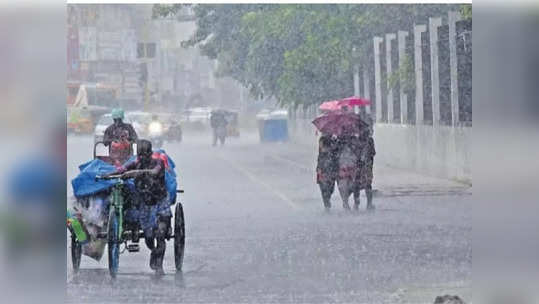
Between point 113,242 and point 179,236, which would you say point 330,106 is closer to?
→ point 179,236

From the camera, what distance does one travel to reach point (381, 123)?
14719mm

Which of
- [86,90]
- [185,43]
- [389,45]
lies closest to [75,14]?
[86,90]

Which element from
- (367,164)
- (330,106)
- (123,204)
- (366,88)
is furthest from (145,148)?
(366,88)

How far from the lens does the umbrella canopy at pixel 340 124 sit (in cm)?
1420

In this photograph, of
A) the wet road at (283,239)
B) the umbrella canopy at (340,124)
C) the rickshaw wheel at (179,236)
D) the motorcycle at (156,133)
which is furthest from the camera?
the umbrella canopy at (340,124)

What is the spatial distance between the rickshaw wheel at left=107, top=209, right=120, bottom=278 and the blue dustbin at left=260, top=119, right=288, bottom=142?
337cm

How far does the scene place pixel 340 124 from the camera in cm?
1430

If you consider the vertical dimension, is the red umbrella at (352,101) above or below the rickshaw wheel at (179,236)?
above

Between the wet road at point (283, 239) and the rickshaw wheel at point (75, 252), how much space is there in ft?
0.24

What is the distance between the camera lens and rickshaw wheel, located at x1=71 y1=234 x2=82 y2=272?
39.0ft

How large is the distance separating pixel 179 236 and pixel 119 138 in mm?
948

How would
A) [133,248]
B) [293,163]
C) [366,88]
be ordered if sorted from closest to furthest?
[133,248], [366,88], [293,163]

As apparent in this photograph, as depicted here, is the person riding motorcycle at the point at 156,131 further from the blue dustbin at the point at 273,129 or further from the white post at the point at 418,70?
the white post at the point at 418,70

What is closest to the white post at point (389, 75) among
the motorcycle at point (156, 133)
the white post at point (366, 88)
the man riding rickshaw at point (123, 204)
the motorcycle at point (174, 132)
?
the white post at point (366, 88)
